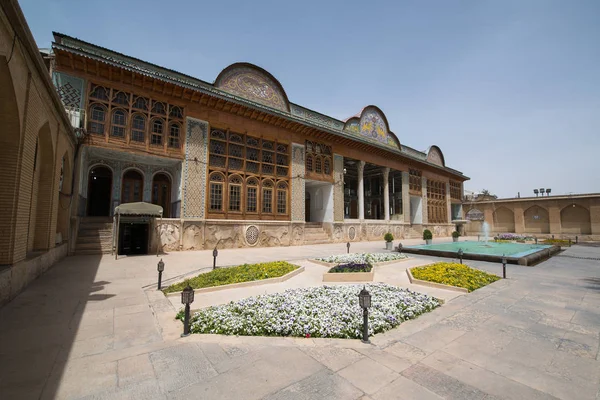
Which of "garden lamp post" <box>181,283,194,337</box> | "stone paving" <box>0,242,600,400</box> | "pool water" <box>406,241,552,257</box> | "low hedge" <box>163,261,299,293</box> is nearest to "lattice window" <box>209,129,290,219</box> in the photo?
"low hedge" <box>163,261,299,293</box>

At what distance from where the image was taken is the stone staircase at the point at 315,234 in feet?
70.7

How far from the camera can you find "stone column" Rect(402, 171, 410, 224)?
98.8ft

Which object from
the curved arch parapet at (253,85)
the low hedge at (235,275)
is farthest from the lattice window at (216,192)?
the low hedge at (235,275)

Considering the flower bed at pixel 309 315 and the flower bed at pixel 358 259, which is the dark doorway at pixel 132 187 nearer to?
the flower bed at pixel 358 259

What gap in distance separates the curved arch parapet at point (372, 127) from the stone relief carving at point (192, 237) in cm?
1597

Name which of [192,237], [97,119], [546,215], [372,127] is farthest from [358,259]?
[546,215]

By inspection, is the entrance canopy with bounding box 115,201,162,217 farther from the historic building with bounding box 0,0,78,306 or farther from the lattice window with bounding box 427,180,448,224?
the lattice window with bounding box 427,180,448,224

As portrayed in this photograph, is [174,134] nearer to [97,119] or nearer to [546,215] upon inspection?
[97,119]

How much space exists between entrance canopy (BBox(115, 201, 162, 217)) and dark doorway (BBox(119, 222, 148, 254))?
1323mm

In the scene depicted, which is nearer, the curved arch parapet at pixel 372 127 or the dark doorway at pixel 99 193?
the dark doorway at pixel 99 193

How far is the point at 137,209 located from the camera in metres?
13.0

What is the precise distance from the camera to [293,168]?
20.8m

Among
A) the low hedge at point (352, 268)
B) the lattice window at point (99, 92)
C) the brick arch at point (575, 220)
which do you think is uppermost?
the lattice window at point (99, 92)

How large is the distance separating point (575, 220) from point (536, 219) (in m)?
3.71
